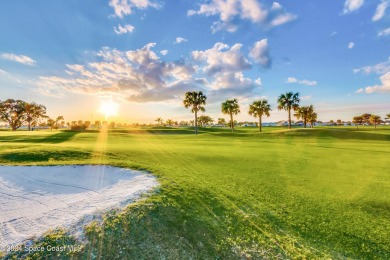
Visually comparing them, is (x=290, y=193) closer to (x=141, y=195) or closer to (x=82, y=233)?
(x=141, y=195)

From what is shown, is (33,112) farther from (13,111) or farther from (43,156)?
(43,156)

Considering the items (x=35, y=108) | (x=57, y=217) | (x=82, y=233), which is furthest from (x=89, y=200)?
(x=35, y=108)

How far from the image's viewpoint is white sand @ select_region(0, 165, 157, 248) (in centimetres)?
755

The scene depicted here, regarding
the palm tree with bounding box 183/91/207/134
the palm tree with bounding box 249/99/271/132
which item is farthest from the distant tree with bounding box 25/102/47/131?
the palm tree with bounding box 249/99/271/132

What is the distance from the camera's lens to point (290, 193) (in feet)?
38.6

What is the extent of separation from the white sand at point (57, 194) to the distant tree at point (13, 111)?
350 ft

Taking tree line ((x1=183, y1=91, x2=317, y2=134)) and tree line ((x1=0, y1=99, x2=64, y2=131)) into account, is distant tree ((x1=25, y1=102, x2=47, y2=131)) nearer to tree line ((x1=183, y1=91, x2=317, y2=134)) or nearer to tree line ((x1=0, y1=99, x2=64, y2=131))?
tree line ((x1=0, y1=99, x2=64, y2=131))

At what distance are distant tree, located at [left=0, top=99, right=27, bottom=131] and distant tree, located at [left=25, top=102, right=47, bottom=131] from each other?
155 centimetres

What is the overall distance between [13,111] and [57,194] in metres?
114

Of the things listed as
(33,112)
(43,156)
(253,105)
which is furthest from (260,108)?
(33,112)

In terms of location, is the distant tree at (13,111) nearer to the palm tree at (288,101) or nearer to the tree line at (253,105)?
the tree line at (253,105)

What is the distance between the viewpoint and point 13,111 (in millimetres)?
94875

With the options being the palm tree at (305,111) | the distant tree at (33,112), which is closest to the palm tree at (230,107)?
the palm tree at (305,111)

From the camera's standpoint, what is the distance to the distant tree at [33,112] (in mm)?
98875
